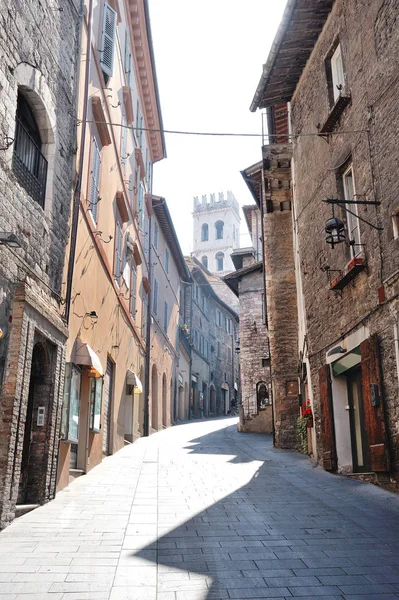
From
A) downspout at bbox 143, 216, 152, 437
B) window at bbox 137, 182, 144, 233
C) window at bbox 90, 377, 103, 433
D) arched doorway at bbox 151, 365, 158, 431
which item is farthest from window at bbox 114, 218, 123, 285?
arched doorway at bbox 151, 365, 158, 431

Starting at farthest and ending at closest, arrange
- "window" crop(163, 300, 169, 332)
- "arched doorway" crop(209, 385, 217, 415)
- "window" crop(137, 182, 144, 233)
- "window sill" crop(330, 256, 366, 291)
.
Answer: "arched doorway" crop(209, 385, 217, 415) → "window" crop(163, 300, 169, 332) → "window" crop(137, 182, 144, 233) → "window sill" crop(330, 256, 366, 291)

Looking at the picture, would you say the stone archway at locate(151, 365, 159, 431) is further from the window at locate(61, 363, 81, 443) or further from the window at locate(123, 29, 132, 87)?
the window at locate(61, 363, 81, 443)

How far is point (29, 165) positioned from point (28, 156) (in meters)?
0.12

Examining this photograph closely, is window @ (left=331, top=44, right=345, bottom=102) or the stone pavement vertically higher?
window @ (left=331, top=44, right=345, bottom=102)

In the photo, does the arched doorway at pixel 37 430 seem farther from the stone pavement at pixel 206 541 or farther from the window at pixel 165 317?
the window at pixel 165 317

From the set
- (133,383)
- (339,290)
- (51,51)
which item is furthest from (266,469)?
(51,51)

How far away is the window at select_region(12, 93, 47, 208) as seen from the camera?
7.75 metres

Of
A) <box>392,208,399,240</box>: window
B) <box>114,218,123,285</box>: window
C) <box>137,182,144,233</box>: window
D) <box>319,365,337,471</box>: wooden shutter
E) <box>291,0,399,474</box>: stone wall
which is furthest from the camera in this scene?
<box>137,182,144,233</box>: window

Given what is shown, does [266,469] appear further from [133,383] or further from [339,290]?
[133,383]

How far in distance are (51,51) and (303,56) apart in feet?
19.9

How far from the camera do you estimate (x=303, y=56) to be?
12633 mm

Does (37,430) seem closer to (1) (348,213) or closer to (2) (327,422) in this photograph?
(2) (327,422)

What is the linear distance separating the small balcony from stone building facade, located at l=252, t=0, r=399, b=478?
4508 millimetres

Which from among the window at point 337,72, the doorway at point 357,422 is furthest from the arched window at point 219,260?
the doorway at point 357,422
